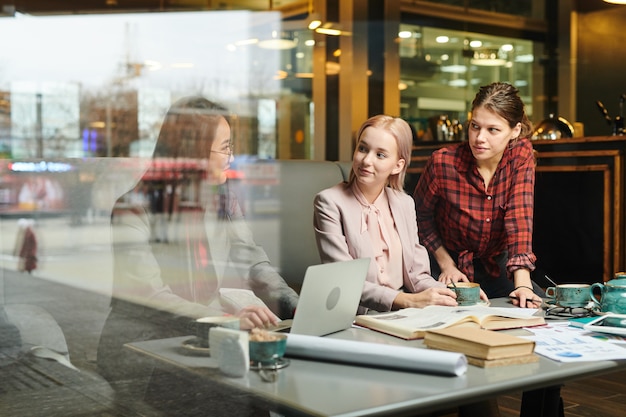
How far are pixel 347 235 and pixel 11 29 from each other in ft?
36.8

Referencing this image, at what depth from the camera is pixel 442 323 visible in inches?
56.0

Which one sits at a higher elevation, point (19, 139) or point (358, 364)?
point (19, 139)

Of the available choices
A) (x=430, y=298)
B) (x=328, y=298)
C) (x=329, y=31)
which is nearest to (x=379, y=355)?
(x=328, y=298)

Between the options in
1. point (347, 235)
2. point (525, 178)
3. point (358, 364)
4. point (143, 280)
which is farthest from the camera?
point (525, 178)

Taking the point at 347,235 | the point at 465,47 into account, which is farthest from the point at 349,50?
the point at 347,235

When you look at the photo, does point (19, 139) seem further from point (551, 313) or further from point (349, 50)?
point (551, 313)

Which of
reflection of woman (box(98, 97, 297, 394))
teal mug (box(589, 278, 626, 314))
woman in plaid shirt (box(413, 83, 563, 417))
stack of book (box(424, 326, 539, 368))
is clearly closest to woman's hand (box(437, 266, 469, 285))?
woman in plaid shirt (box(413, 83, 563, 417))

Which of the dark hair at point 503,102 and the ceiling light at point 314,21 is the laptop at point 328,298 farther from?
the ceiling light at point 314,21

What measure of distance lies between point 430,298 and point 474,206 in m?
0.84

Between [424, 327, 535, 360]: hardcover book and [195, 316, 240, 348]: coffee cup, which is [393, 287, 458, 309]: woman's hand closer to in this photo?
[424, 327, 535, 360]: hardcover book

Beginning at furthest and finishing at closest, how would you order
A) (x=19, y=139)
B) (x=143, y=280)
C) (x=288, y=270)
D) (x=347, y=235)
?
(x=19, y=139) → (x=288, y=270) → (x=143, y=280) → (x=347, y=235)

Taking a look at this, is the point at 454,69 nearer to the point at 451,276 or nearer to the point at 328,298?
the point at 451,276

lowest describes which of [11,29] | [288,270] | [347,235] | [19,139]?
[288,270]

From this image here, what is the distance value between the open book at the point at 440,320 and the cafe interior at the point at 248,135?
143mm
